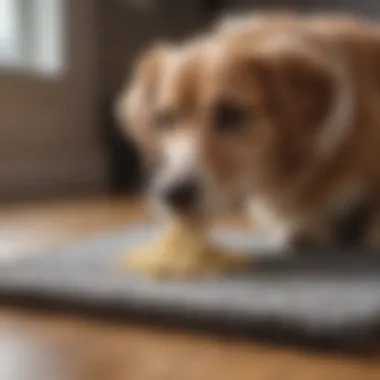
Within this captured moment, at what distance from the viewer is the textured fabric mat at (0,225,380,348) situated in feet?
2.87

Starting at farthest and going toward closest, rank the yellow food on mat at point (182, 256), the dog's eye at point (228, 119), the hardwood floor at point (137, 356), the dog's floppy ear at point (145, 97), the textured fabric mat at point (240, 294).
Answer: the dog's floppy ear at point (145, 97)
the dog's eye at point (228, 119)
the yellow food on mat at point (182, 256)
the textured fabric mat at point (240, 294)
the hardwood floor at point (137, 356)

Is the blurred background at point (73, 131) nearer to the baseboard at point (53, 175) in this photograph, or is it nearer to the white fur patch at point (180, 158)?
the baseboard at point (53, 175)

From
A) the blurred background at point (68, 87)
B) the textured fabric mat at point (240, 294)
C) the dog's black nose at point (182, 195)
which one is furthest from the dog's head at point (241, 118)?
the blurred background at point (68, 87)

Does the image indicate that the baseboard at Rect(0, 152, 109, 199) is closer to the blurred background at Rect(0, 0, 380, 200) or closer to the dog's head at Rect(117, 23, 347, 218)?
the blurred background at Rect(0, 0, 380, 200)

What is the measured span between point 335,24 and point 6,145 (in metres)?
1.20

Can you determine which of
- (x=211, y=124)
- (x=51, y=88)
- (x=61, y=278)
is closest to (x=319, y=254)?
(x=211, y=124)

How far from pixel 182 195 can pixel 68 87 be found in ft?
5.30

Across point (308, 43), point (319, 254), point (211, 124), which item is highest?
point (308, 43)

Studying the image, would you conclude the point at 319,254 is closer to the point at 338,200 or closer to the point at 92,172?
the point at 338,200

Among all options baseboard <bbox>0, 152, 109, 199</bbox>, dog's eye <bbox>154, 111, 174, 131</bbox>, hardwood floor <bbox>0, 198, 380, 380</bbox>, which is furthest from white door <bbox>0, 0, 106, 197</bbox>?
hardwood floor <bbox>0, 198, 380, 380</bbox>

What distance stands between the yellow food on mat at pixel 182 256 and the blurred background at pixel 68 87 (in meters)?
1.17

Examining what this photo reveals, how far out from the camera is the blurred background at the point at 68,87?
2.45m

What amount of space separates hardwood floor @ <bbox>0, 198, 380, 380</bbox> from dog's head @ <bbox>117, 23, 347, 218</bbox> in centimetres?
29

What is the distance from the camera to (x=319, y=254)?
127 cm
